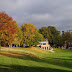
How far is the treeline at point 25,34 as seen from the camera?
26984mm

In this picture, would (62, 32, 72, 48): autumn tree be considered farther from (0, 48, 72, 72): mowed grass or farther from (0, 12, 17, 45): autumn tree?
(0, 12, 17, 45): autumn tree

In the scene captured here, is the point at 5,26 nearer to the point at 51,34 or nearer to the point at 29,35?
the point at 29,35

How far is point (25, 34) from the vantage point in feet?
211

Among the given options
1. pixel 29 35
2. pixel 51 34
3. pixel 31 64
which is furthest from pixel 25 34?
pixel 31 64

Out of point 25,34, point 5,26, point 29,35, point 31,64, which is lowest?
point 31,64

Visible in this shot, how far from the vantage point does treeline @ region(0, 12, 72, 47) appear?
26984 millimetres

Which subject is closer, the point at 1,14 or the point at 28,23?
the point at 1,14

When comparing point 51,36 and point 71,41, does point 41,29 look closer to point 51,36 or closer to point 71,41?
point 51,36

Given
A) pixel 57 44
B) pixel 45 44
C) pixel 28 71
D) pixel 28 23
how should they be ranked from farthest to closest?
pixel 57 44 → pixel 45 44 → pixel 28 23 → pixel 28 71

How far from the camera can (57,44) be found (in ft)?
311

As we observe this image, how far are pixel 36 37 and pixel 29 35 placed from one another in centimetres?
365

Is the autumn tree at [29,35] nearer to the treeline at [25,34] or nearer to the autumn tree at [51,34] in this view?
the treeline at [25,34]

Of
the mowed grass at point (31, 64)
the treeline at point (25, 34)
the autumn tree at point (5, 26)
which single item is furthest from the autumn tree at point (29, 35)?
the mowed grass at point (31, 64)

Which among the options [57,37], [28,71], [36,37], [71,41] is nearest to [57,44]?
[57,37]
